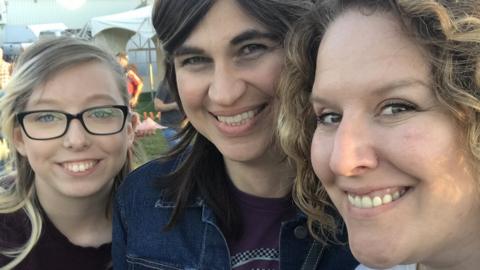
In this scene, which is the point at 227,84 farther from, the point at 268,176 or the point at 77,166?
the point at 77,166

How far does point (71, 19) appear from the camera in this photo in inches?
1004

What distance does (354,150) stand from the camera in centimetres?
118

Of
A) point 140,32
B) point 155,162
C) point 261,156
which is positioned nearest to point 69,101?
point 155,162

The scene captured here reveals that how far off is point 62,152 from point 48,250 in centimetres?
47

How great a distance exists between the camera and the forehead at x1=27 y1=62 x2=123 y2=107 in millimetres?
2248

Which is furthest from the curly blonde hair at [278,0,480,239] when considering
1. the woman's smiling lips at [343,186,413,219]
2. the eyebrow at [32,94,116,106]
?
the eyebrow at [32,94,116,106]

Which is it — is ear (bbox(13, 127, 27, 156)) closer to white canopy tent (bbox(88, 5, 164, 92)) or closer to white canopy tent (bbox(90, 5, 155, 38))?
white canopy tent (bbox(88, 5, 164, 92))

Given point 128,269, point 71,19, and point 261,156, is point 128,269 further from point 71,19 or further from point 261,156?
point 71,19

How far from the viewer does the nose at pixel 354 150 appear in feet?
3.86

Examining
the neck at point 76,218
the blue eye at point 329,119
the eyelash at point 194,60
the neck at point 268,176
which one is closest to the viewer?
the blue eye at point 329,119

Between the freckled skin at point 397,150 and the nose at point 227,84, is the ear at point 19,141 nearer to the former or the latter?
the nose at point 227,84

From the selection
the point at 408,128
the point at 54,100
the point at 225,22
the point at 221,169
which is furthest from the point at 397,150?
the point at 54,100

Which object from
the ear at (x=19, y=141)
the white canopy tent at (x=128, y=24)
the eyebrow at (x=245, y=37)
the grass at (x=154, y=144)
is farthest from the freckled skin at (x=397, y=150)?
the white canopy tent at (x=128, y=24)

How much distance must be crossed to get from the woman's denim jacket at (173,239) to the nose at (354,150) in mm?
760
